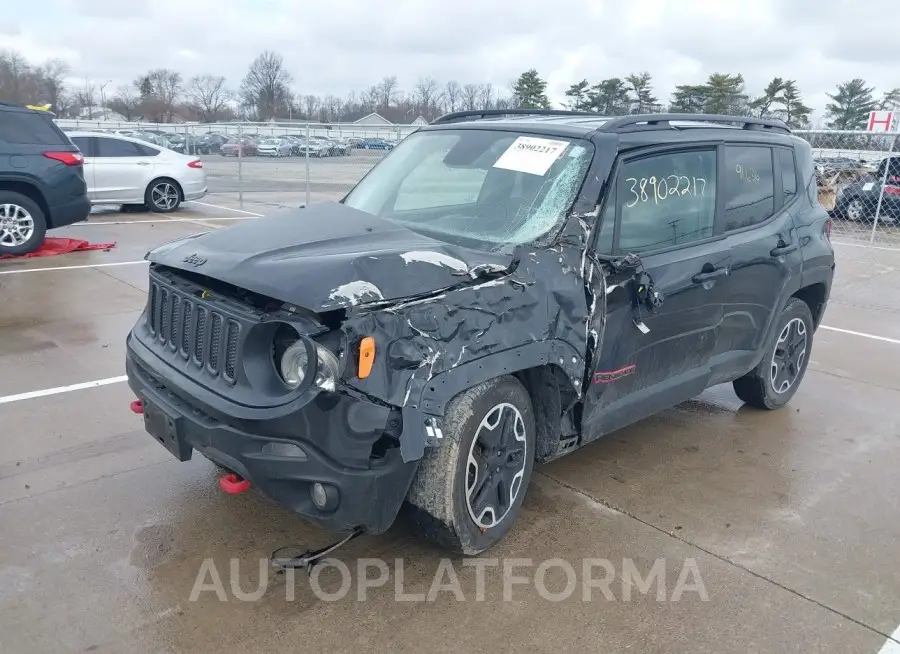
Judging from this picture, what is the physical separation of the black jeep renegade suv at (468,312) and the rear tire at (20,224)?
6.77 m

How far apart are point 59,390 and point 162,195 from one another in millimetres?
10327

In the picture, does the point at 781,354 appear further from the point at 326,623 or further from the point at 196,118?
the point at 196,118

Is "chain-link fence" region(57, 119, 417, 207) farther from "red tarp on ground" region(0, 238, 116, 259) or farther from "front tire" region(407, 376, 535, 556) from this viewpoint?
"front tire" region(407, 376, 535, 556)

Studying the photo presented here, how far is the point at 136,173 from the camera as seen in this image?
46.1ft

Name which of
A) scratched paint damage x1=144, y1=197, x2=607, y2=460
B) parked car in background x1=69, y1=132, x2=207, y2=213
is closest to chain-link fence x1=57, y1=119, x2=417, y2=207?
parked car in background x1=69, y1=132, x2=207, y2=213

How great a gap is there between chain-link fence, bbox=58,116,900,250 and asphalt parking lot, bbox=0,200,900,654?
220 inches

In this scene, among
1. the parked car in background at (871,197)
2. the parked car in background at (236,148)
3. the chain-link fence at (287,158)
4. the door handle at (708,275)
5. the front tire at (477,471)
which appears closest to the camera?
the front tire at (477,471)

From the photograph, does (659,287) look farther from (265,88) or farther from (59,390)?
(265,88)

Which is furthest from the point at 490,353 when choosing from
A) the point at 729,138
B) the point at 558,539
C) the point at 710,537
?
the point at 729,138

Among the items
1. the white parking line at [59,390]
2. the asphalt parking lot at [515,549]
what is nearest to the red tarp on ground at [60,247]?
the asphalt parking lot at [515,549]

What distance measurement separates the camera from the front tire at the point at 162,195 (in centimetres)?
1439

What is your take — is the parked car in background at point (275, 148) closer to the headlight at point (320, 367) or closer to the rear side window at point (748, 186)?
the rear side window at point (748, 186)

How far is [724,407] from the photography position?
5500 mm

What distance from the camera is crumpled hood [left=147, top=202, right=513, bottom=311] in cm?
278
